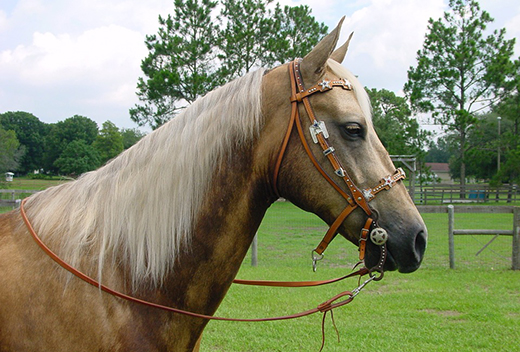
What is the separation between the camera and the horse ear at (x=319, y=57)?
178 cm

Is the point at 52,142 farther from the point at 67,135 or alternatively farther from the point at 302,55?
the point at 302,55

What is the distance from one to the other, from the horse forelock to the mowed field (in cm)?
366

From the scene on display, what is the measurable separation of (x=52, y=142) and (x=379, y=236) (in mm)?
46874

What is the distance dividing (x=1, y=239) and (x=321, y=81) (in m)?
1.81

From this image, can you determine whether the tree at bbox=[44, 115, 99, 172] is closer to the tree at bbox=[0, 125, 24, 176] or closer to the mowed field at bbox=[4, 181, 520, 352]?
the tree at bbox=[0, 125, 24, 176]

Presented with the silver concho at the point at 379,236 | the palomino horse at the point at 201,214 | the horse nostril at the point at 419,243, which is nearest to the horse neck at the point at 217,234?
the palomino horse at the point at 201,214

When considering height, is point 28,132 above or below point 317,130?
above

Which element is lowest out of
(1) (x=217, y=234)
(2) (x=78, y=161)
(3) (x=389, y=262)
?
(3) (x=389, y=262)

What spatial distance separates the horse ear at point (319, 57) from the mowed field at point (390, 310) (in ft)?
12.6

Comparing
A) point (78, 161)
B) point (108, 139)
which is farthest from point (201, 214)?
point (108, 139)

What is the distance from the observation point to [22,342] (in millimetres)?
1662

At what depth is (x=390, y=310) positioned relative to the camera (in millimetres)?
6023

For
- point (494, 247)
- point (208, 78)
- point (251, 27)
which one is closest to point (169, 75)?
point (208, 78)

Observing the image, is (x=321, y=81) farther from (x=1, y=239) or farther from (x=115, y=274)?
(x=1, y=239)
